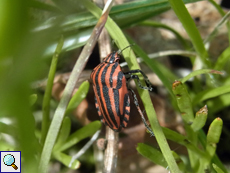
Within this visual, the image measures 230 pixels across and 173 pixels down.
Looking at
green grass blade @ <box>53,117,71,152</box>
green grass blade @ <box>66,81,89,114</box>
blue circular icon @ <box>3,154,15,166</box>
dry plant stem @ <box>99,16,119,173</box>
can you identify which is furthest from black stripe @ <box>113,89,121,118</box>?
blue circular icon @ <box>3,154,15,166</box>

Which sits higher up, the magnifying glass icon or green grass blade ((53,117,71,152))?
green grass blade ((53,117,71,152))

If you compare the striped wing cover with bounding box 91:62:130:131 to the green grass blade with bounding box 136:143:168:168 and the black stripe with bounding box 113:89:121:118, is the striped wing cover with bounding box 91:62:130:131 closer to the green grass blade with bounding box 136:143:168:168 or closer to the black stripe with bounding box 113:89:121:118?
the black stripe with bounding box 113:89:121:118

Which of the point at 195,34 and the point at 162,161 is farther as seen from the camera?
the point at 195,34

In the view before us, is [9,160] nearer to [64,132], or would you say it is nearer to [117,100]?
[64,132]

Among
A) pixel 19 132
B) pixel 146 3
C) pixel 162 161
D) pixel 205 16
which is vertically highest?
pixel 205 16

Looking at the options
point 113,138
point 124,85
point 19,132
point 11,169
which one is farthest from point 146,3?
point 19,132

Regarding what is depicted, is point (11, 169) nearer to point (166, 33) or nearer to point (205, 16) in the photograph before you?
point (166, 33)
